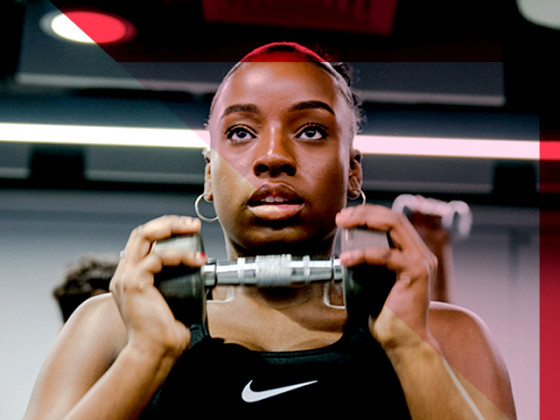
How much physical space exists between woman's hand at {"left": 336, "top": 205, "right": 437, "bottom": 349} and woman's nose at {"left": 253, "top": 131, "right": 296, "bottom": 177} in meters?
0.12

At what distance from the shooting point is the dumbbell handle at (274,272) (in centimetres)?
51

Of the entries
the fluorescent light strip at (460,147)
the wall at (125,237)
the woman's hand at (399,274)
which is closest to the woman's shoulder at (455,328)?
the woman's hand at (399,274)

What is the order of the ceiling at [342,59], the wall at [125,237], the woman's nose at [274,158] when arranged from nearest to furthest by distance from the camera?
1. the woman's nose at [274,158]
2. the ceiling at [342,59]
3. the wall at [125,237]

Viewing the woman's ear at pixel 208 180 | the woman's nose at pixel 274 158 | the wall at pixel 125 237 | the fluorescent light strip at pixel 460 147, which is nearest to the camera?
the woman's nose at pixel 274 158

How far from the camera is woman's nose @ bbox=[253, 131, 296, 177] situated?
0.58 metres

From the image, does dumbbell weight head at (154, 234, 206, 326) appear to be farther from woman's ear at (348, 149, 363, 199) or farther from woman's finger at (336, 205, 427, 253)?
woman's ear at (348, 149, 363, 199)

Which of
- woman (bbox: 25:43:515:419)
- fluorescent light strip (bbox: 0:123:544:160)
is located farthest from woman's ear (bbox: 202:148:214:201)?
fluorescent light strip (bbox: 0:123:544:160)

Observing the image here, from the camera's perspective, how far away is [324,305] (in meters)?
0.66

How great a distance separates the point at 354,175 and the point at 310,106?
156mm

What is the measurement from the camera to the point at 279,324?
64 cm

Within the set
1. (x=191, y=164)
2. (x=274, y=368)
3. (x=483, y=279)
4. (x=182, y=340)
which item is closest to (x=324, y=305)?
(x=274, y=368)

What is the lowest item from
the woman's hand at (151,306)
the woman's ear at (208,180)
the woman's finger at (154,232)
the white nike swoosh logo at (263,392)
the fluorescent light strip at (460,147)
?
the white nike swoosh logo at (263,392)

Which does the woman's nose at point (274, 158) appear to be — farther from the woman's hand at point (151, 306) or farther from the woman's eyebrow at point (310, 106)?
the woman's hand at point (151, 306)

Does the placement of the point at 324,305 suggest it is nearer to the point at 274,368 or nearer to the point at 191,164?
the point at 274,368
